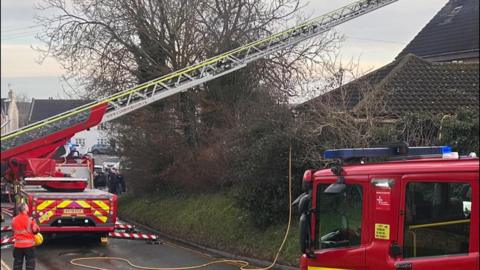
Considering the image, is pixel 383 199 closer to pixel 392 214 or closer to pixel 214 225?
pixel 392 214

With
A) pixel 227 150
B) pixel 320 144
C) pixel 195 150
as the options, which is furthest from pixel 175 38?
pixel 320 144

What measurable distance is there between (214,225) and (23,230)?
6242 millimetres

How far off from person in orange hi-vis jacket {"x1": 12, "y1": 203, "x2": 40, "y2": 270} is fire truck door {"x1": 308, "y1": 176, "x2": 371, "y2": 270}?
6.24m

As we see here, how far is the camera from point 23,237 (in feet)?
33.6

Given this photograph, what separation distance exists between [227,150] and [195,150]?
3017mm

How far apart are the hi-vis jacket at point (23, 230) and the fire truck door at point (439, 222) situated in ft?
24.1

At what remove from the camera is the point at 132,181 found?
77.4ft

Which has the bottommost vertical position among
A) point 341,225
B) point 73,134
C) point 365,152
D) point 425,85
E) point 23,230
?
point 23,230

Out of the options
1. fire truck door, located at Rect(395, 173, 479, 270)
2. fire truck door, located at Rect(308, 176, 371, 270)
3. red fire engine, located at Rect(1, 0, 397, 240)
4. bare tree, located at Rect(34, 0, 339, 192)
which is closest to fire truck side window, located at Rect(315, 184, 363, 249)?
fire truck door, located at Rect(308, 176, 371, 270)

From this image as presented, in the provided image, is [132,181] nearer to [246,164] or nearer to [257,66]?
[257,66]

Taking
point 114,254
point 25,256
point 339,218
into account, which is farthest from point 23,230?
point 339,218

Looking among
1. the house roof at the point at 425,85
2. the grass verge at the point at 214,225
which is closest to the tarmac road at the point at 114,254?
the grass verge at the point at 214,225

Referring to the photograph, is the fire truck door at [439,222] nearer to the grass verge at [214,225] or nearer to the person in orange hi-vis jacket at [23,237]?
the grass verge at [214,225]

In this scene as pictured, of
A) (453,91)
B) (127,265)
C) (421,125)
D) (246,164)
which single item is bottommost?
(127,265)
